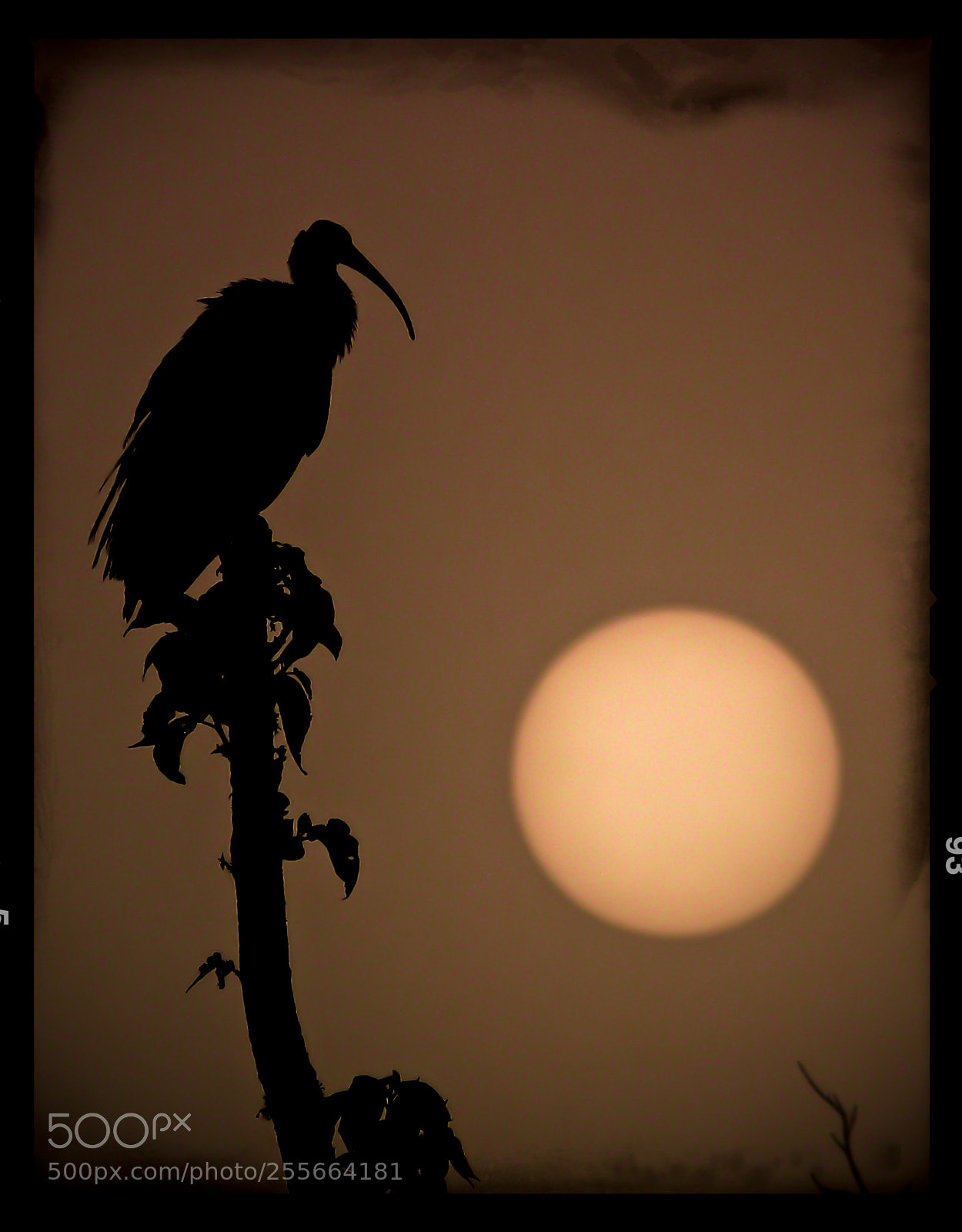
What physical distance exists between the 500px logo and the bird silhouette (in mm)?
963

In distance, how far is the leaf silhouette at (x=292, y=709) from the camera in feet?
4.11

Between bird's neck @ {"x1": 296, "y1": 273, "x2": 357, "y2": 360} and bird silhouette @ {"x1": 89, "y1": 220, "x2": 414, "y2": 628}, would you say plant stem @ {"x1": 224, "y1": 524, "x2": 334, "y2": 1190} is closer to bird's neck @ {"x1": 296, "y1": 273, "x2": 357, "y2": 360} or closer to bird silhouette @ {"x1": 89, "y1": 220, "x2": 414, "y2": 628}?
bird silhouette @ {"x1": 89, "y1": 220, "x2": 414, "y2": 628}

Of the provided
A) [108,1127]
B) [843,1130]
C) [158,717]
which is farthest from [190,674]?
[843,1130]

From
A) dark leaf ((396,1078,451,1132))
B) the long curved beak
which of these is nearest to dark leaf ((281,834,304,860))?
dark leaf ((396,1078,451,1132))

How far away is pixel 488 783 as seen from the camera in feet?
5.27

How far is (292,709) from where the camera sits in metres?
1.26

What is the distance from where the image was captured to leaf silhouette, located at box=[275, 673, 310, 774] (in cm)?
125

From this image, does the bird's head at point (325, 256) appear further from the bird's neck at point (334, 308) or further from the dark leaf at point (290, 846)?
the dark leaf at point (290, 846)

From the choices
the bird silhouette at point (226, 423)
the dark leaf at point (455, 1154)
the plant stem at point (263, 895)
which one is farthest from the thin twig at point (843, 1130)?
the bird silhouette at point (226, 423)

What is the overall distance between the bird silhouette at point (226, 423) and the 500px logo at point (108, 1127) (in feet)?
3.16

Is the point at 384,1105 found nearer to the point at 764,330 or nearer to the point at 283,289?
the point at 283,289

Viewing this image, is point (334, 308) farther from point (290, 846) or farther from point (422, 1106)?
point (422, 1106)

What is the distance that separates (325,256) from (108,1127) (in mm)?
1730
